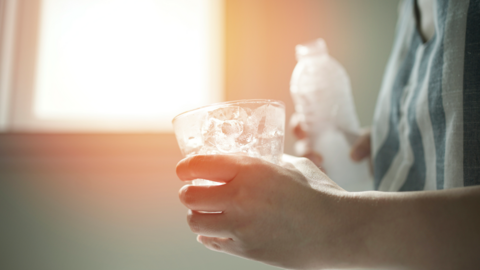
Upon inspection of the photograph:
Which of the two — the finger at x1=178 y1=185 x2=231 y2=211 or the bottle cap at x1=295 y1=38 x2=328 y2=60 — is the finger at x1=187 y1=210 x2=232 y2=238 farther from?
the bottle cap at x1=295 y1=38 x2=328 y2=60

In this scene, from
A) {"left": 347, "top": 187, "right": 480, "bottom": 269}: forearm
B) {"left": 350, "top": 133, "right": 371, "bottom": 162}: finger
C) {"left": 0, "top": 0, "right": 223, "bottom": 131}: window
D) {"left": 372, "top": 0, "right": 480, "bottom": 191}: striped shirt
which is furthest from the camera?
{"left": 0, "top": 0, "right": 223, "bottom": 131}: window

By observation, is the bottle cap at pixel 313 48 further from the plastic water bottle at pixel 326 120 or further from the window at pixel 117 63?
the window at pixel 117 63

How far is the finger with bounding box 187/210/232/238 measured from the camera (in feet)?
0.88

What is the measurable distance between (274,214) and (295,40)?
0.85 meters

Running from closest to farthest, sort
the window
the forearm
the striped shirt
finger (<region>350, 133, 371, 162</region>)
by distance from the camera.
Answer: the forearm → the striped shirt → finger (<region>350, 133, 371, 162</region>) → the window

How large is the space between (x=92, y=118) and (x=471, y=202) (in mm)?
972

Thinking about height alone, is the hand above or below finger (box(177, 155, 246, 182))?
below

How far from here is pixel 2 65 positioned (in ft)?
2.75

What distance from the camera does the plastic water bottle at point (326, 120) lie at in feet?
2.34

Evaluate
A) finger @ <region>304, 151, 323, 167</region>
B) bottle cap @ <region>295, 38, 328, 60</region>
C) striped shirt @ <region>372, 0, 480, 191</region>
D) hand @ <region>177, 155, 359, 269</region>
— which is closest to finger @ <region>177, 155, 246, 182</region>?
hand @ <region>177, 155, 359, 269</region>

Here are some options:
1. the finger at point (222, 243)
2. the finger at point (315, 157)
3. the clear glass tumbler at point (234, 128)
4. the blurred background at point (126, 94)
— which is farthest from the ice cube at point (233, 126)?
the blurred background at point (126, 94)

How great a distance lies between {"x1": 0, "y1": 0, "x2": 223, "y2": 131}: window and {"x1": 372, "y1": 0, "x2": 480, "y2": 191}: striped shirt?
1.84ft

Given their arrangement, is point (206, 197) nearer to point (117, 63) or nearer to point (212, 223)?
point (212, 223)

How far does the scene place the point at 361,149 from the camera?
710mm
